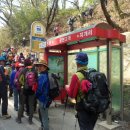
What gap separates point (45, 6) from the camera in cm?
2262

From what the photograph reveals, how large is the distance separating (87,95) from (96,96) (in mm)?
148

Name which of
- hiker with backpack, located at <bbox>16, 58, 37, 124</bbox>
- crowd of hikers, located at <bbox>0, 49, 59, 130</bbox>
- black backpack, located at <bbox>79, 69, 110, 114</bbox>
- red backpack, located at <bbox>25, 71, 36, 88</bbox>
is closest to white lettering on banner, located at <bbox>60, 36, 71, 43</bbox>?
crowd of hikers, located at <bbox>0, 49, 59, 130</bbox>

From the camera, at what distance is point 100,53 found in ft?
27.0

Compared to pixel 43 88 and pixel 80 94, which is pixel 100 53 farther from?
pixel 80 94

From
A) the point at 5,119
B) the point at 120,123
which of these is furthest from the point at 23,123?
the point at 120,123

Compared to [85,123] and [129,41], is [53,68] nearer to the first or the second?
[129,41]

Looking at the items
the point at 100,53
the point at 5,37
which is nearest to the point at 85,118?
the point at 100,53

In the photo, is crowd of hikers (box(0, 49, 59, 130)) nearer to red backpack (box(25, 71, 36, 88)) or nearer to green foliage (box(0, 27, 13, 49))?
red backpack (box(25, 71, 36, 88))

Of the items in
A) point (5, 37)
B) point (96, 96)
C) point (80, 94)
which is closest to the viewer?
point (96, 96)

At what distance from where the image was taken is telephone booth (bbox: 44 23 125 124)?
23.2ft

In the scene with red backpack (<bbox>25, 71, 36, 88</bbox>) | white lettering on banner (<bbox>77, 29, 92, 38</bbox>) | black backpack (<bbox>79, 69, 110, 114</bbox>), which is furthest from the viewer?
red backpack (<bbox>25, 71, 36, 88</bbox>)

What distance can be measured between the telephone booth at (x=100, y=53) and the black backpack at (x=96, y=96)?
2.32 meters

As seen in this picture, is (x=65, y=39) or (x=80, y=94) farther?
(x=65, y=39)

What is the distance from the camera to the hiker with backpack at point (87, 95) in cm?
463
